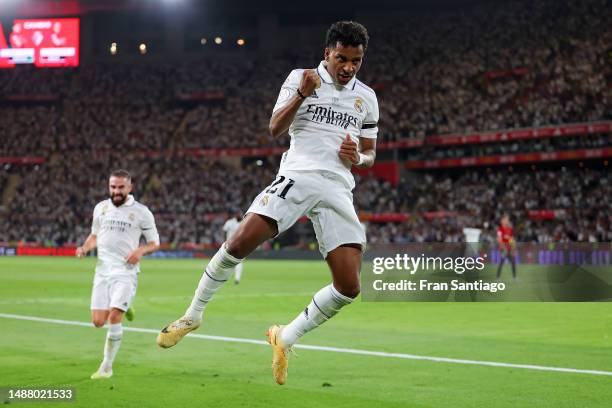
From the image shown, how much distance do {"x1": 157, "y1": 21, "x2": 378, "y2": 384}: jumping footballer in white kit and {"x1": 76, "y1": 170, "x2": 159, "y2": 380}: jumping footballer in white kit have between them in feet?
11.8

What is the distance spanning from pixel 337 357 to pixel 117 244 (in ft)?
10.6

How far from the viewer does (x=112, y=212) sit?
11.2 m

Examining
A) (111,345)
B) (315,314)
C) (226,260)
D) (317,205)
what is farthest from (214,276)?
(111,345)

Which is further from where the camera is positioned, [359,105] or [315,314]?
[359,105]

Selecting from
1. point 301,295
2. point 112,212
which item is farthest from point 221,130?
point 112,212

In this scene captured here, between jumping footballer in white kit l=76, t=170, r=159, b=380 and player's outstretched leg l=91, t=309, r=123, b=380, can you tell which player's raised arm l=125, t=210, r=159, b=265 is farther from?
player's outstretched leg l=91, t=309, r=123, b=380

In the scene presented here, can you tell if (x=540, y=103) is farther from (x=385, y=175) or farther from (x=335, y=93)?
(x=335, y=93)

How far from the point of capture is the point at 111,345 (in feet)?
32.6

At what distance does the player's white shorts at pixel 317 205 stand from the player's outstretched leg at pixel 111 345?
368 centimetres

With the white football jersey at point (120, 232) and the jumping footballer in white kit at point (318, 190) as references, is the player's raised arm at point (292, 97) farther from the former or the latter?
the white football jersey at point (120, 232)

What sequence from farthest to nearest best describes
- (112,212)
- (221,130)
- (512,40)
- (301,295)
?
(221,130)
(512,40)
(301,295)
(112,212)

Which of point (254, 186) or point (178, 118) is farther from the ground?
point (178, 118)

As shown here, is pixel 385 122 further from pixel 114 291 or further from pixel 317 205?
pixel 317 205

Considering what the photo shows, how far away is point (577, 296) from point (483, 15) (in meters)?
40.8
